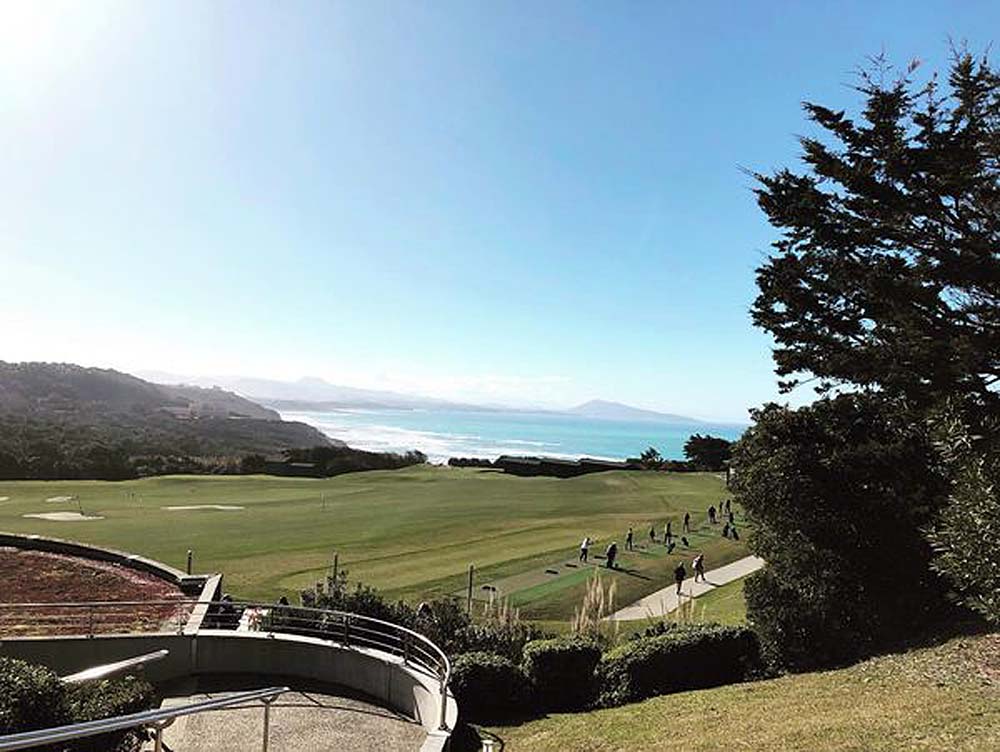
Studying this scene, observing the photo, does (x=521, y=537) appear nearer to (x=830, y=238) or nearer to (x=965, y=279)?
(x=830, y=238)

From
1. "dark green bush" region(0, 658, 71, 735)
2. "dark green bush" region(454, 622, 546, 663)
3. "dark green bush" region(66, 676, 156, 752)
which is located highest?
"dark green bush" region(0, 658, 71, 735)

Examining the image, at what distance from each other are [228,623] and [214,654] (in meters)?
2.74

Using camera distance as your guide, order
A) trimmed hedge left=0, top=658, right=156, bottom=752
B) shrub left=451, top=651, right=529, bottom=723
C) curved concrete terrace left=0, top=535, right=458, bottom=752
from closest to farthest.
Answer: trimmed hedge left=0, top=658, right=156, bottom=752 → shrub left=451, top=651, right=529, bottom=723 → curved concrete terrace left=0, top=535, right=458, bottom=752

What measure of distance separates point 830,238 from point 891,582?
409 inches

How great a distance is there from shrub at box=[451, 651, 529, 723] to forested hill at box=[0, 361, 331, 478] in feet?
175

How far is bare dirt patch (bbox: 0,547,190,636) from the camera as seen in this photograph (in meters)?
17.9

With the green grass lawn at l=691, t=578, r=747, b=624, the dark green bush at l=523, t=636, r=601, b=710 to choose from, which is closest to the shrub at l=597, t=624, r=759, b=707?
the dark green bush at l=523, t=636, r=601, b=710

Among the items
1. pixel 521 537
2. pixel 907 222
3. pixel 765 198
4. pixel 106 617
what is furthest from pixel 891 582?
pixel 521 537

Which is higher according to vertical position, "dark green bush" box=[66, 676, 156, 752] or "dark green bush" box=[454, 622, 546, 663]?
"dark green bush" box=[66, 676, 156, 752]

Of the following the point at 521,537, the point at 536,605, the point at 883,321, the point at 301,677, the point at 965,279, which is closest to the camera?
the point at 301,677

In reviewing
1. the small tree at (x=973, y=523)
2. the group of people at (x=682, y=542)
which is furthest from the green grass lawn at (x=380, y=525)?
A: the small tree at (x=973, y=523)

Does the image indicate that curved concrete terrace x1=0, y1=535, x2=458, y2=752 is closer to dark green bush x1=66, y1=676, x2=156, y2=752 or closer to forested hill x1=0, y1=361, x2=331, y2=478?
dark green bush x1=66, y1=676, x2=156, y2=752

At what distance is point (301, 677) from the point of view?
16359mm

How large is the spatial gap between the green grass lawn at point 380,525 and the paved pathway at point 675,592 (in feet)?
1.99
